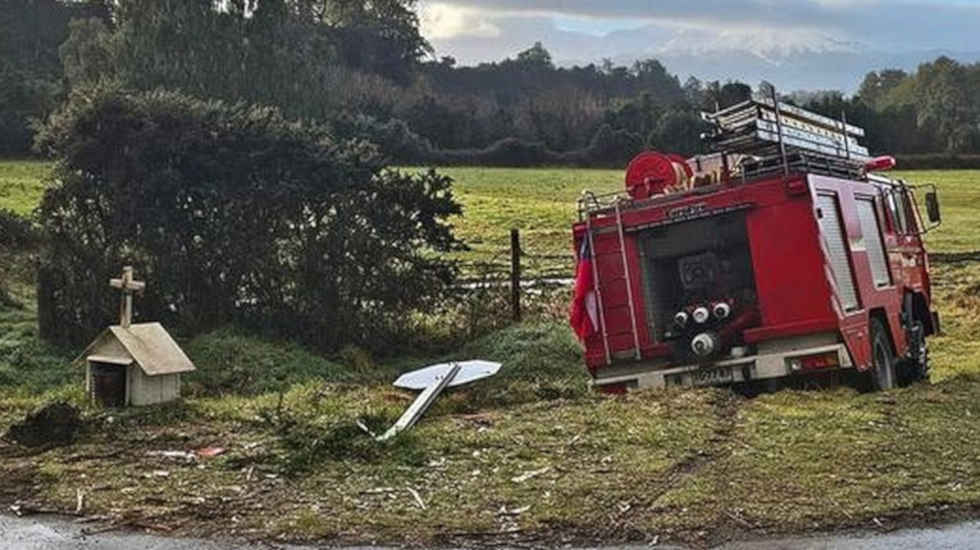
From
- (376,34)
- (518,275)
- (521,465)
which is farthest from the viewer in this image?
(376,34)

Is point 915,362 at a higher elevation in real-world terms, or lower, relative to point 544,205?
lower

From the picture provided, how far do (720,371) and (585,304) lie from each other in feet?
5.38

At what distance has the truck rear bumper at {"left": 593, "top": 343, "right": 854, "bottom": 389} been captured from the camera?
35.8 feet

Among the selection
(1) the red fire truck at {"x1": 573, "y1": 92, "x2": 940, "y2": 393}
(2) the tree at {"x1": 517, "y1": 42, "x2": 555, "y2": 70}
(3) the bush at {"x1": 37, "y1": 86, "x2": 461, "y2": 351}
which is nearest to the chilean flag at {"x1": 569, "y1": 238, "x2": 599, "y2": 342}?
(1) the red fire truck at {"x1": 573, "y1": 92, "x2": 940, "y2": 393}

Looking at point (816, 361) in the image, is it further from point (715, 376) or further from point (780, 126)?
point (780, 126)

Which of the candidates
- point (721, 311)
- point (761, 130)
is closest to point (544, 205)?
point (761, 130)

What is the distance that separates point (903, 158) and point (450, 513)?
59.9 m

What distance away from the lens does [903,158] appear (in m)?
61.2

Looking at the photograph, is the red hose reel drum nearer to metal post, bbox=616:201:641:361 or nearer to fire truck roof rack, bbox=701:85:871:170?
fire truck roof rack, bbox=701:85:871:170

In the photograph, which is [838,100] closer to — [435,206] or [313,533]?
[435,206]

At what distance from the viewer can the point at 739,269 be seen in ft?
38.3

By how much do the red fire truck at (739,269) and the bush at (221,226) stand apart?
470cm

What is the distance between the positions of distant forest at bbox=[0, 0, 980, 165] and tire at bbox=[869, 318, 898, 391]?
9187 millimetres

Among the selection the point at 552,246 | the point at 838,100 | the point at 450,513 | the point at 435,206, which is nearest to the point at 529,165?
the point at 838,100
